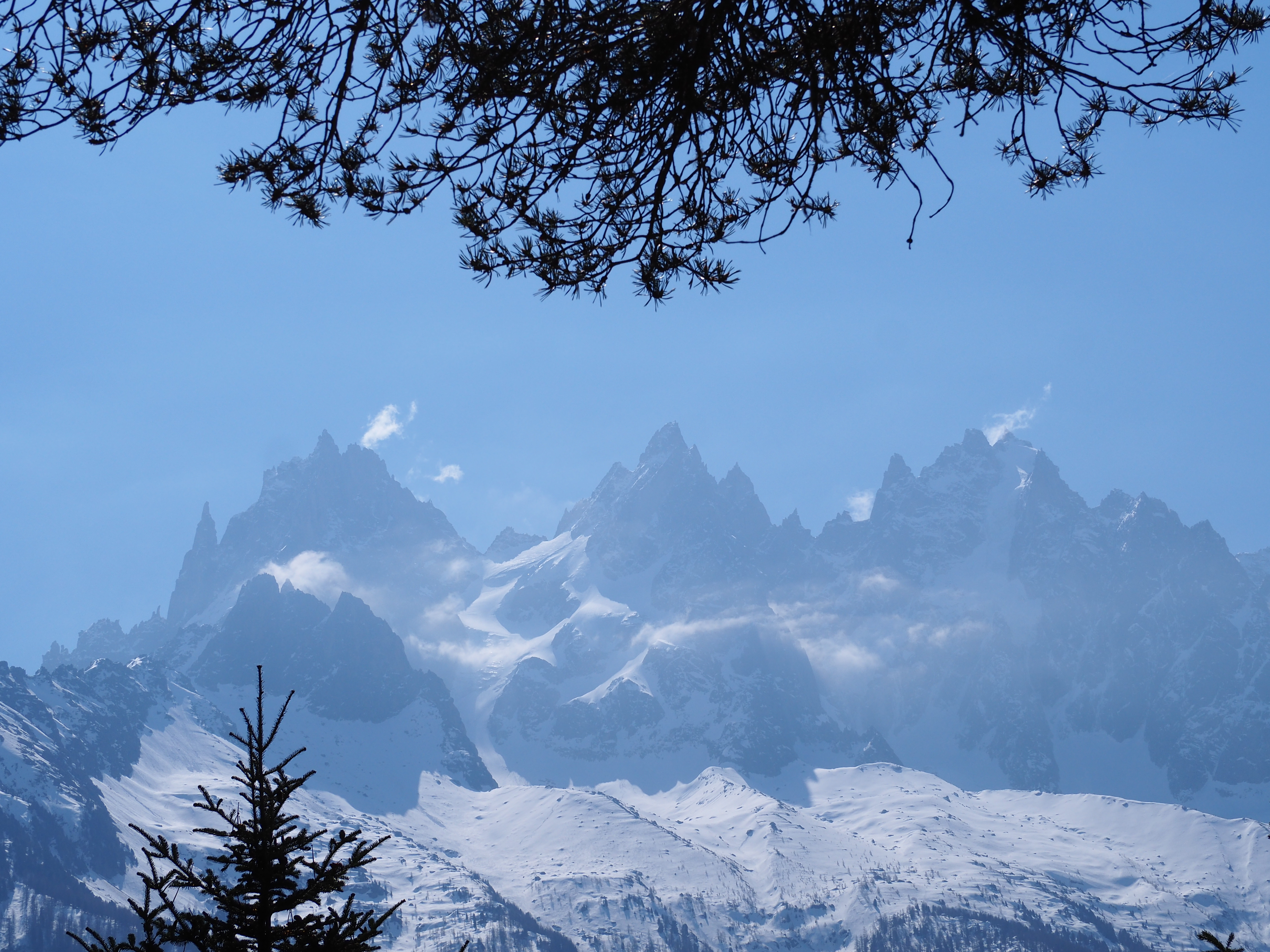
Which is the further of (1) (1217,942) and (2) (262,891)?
(2) (262,891)

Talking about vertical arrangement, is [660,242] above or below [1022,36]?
below

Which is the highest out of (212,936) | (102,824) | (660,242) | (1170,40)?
(102,824)

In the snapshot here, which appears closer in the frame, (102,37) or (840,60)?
(102,37)

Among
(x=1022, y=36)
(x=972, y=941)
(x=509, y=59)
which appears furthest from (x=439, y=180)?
(x=972, y=941)

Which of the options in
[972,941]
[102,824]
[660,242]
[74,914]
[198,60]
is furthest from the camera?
[102,824]

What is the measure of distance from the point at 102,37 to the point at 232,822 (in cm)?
494

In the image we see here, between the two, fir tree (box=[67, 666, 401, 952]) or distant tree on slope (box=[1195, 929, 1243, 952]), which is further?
fir tree (box=[67, 666, 401, 952])

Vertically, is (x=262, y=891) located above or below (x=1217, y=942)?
above

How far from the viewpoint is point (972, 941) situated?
184 m

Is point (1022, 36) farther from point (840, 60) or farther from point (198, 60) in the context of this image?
point (198, 60)

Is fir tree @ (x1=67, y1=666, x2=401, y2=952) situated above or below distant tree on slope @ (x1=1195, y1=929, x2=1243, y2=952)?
above

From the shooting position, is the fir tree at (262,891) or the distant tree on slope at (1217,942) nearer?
the distant tree on slope at (1217,942)

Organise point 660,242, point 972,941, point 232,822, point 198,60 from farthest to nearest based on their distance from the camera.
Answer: point 972,941, point 660,242, point 198,60, point 232,822

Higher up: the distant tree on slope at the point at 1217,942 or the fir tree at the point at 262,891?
the fir tree at the point at 262,891
